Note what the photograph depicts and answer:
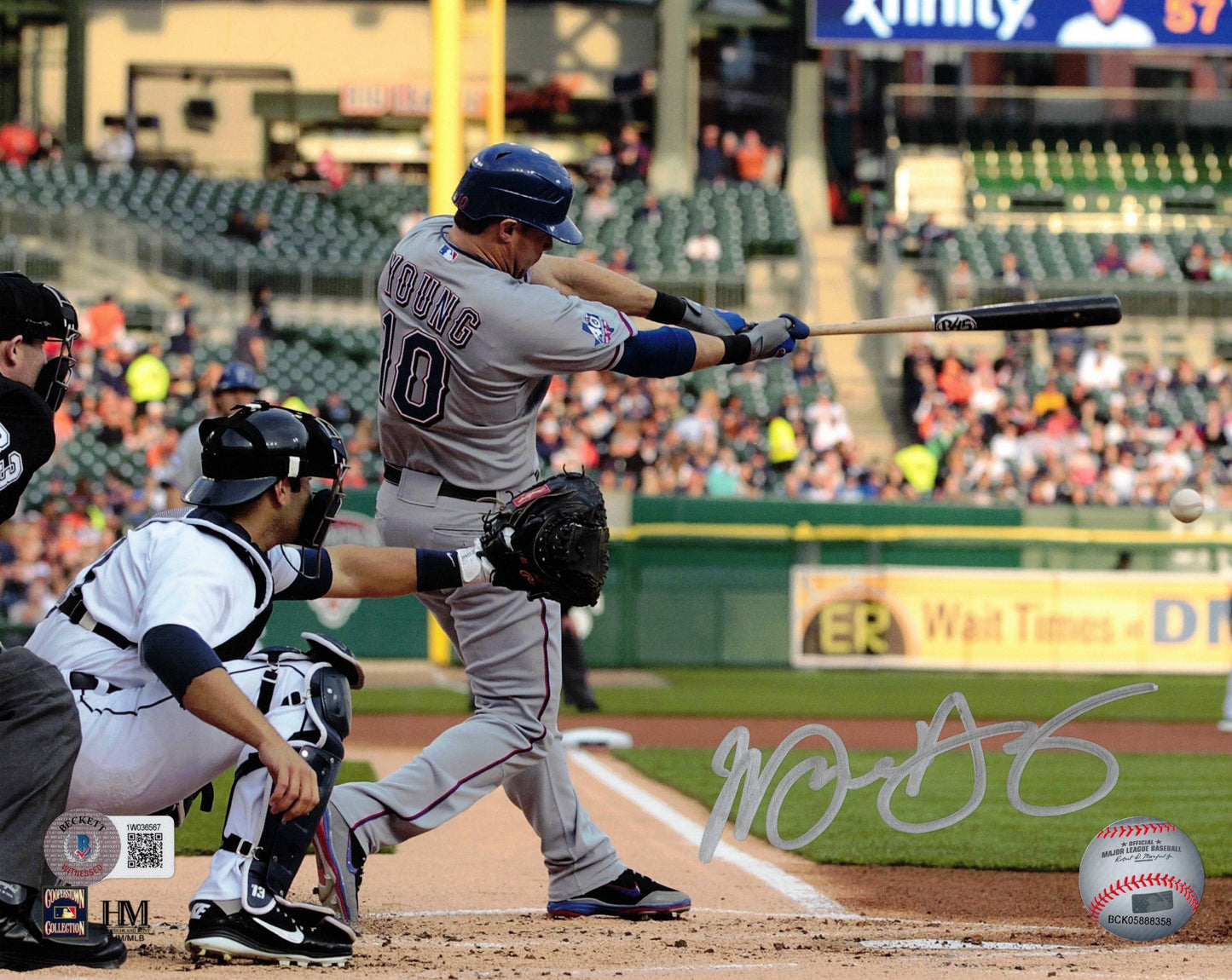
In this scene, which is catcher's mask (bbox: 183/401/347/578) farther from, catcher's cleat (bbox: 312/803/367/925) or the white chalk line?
the white chalk line

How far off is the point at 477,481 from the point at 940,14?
58.1 ft

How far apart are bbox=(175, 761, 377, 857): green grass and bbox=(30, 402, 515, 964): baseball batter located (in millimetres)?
1199

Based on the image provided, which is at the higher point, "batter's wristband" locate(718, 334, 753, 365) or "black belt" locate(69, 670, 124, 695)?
"batter's wristband" locate(718, 334, 753, 365)

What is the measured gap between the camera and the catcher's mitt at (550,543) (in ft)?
11.5

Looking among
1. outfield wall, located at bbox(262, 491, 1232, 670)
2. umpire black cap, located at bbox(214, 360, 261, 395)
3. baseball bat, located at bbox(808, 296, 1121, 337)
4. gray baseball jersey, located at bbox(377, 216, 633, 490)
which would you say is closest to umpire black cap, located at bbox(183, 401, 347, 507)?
gray baseball jersey, located at bbox(377, 216, 633, 490)

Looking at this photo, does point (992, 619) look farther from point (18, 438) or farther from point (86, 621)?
point (18, 438)

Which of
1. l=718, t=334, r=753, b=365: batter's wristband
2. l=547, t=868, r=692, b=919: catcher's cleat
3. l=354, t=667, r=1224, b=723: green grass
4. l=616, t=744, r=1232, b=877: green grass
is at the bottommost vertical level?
l=354, t=667, r=1224, b=723: green grass

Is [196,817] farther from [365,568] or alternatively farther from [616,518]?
[616,518]

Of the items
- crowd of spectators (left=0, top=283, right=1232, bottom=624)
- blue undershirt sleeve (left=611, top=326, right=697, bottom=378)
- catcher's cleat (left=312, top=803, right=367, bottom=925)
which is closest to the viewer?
catcher's cleat (left=312, top=803, right=367, bottom=925)

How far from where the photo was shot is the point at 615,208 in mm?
A: 21312

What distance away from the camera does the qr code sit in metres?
3.28

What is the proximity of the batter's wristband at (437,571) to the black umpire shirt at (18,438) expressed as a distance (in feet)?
2.53

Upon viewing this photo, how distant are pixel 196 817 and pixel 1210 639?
10528mm

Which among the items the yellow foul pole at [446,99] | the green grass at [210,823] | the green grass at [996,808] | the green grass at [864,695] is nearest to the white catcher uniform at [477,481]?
the green grass at [210,823]
